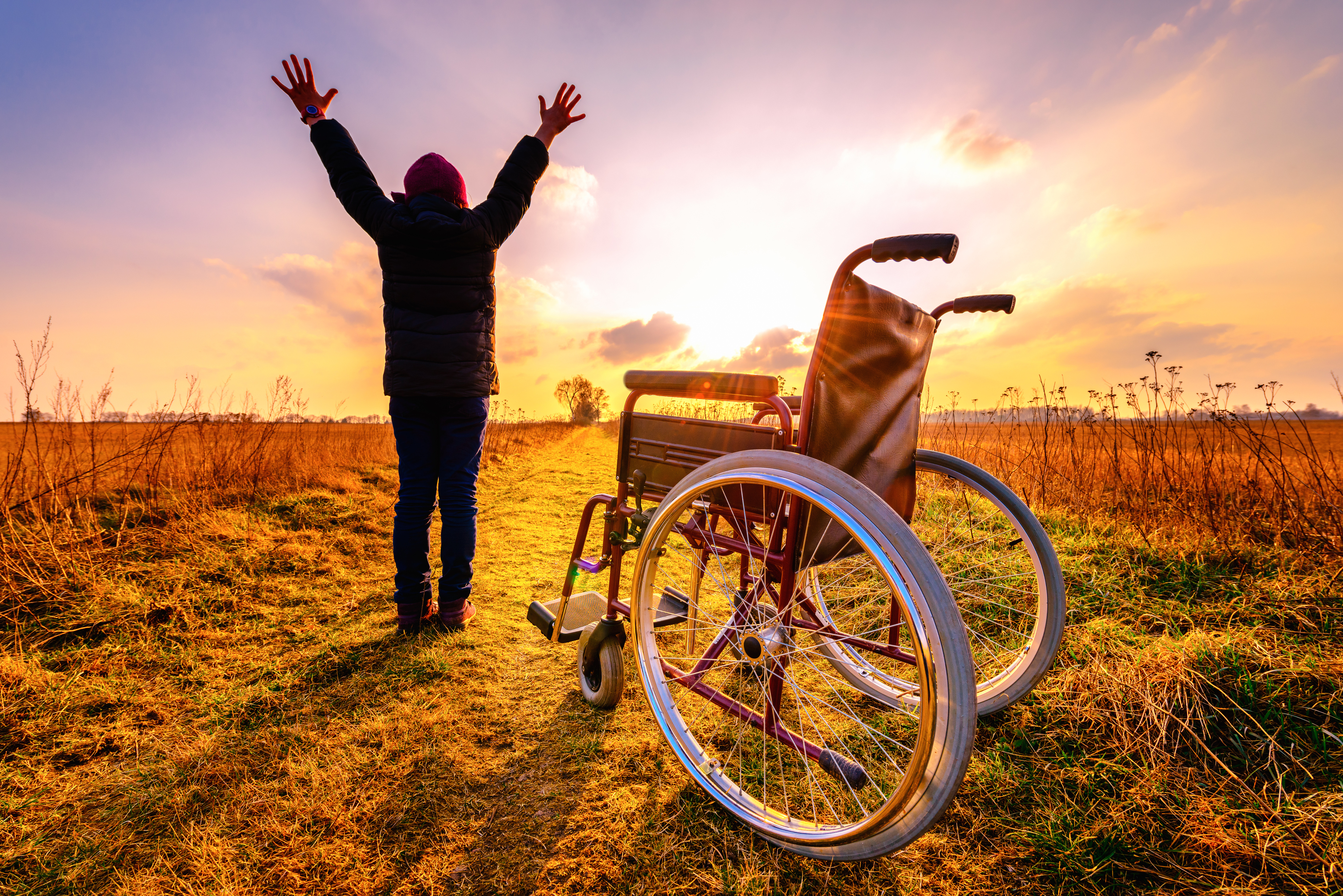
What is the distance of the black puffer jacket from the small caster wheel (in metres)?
1.30

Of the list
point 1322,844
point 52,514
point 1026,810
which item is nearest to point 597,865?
point 1026,810

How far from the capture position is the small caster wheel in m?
1.74

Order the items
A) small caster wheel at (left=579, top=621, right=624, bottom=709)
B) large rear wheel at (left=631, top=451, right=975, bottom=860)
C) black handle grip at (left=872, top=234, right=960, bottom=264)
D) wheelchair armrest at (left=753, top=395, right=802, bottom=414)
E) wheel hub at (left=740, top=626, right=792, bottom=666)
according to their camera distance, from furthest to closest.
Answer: wheelchair armrest at (left=753, top=395, right=802, bottom=414) < small caster wheel at (left=579, top=621, right=624, bottom=709) < wheel hub at (left=740, top=626, right=792, bottom=666) < black handle grip at (left=872, top=234, right=960, bottom=264) < large rear wheel at (left=631, top=451, right=975, bottom=860)

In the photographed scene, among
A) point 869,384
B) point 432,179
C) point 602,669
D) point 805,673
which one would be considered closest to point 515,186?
point 432,179

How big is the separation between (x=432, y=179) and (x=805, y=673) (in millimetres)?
2835

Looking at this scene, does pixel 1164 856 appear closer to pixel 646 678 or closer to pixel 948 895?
pixel 948 895

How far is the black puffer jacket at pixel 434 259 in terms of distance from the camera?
208 centimetres

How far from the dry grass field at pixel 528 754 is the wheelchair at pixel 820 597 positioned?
18 cm

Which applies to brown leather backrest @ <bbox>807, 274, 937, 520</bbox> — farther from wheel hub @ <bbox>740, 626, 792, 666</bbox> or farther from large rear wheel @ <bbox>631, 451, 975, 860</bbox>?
wheel hub @ <bbox>740, 626, 792, 666</bbox>

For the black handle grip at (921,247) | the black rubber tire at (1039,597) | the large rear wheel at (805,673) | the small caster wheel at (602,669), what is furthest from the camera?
the small caster wheel at (602,669)

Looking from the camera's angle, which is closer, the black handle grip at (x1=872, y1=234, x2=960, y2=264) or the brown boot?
the black handle grip at (x1=872, y1=234, x2=960, y2=264)

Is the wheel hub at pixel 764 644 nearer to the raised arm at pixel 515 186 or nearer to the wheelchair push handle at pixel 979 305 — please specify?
the wheelchair push handle at pixel 979 305

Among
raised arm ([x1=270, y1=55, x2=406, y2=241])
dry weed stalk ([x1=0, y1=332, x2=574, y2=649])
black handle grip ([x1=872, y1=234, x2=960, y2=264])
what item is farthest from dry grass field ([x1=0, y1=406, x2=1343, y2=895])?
raised arm ([x1=270, y1=55, x2=406, y2=241])

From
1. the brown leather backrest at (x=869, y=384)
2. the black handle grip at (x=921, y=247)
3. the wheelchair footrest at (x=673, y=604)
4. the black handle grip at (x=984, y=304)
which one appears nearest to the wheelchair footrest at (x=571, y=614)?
the wheelchair footrest at (x=673, y=604)
